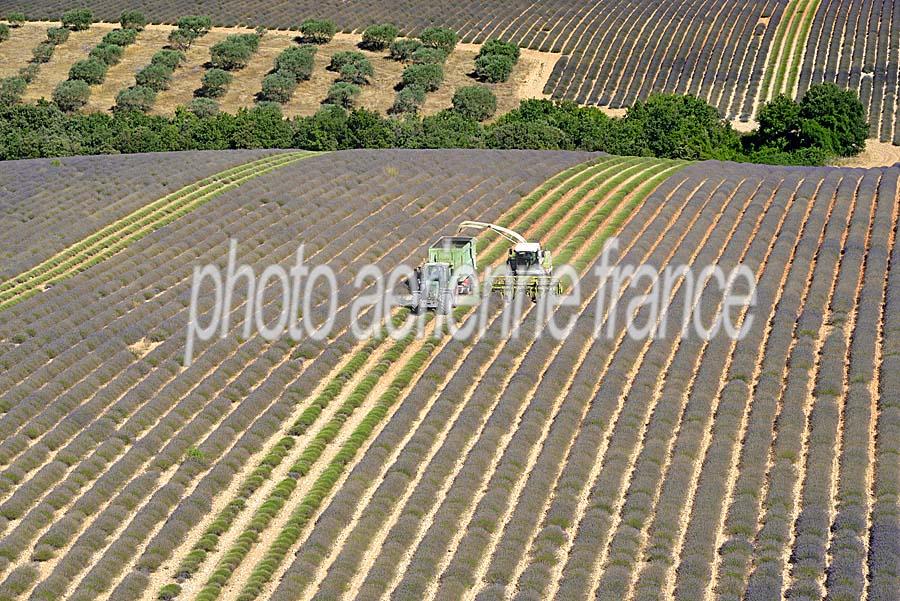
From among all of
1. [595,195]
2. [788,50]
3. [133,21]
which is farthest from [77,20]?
[595,195]

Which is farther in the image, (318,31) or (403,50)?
(318,31)

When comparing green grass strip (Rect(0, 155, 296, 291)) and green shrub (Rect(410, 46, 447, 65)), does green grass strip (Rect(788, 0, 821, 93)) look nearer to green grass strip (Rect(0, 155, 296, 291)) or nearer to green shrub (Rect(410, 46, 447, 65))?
green shrub (Rect(410, 46, 447, 65))

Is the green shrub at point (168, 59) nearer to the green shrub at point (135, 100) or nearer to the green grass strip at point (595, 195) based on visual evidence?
the green shrub at point (135, 100)

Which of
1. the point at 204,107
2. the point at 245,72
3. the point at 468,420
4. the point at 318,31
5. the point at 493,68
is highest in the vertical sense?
the point at 468,420

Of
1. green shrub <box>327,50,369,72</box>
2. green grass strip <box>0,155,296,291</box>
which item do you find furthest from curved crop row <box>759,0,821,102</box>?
green grass strip <box>0,155,296,291</box>

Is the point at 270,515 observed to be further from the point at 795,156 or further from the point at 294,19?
the point at 294,19

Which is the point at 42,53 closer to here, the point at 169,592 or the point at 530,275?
the point at 530,275

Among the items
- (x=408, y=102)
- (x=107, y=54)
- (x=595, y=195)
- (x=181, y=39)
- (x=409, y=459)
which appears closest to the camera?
(x=409, y=459)
